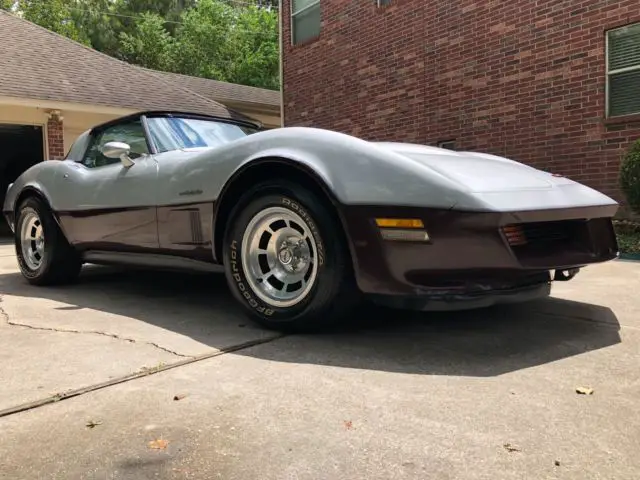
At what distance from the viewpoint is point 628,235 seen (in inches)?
278

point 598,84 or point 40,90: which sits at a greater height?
point 40,90

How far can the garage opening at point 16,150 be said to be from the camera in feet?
40.7

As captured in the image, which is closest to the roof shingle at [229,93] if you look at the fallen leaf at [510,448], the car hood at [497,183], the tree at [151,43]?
the car hood at [497,183]

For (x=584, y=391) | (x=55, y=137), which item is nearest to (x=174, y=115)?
(x=584, y=391)

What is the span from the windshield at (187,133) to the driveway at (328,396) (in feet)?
3.86

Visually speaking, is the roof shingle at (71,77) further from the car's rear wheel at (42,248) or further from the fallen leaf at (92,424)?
the fallen leaf at (92,424)

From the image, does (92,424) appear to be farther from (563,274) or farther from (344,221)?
(563,274)

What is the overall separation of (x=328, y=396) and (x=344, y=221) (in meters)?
0.89

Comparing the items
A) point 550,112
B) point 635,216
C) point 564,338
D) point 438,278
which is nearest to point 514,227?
point 438,278

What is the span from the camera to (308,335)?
10.5 ft

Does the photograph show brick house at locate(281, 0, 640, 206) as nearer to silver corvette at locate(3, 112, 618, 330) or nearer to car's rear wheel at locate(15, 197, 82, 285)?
silver corvette at locate(3, 112, 618, 330)

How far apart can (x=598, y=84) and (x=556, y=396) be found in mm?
6543

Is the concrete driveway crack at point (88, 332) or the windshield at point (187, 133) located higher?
the windshield at point (187, 133)

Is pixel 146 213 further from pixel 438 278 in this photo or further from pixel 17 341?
pixel 438 278
